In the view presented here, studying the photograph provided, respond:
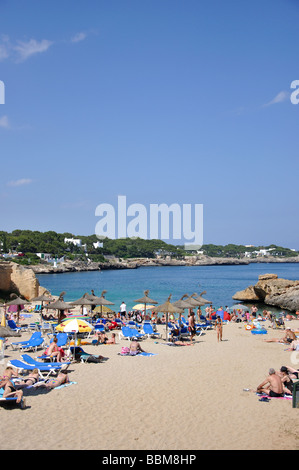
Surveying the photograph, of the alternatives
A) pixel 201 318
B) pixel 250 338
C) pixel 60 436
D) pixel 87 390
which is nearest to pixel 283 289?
pixel 201 318

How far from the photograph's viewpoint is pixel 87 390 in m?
9.00

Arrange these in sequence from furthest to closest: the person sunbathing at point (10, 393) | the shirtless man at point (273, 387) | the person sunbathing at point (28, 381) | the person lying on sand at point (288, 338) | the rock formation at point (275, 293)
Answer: the rock formation at point (275, 293) → the person lying on sand at point (288, 338) → the person sunbathing at point (28, 381) → the shirtless man at point (273, 387) → the person sunbathing at point (10, 393)

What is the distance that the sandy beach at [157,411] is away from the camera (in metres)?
6.29

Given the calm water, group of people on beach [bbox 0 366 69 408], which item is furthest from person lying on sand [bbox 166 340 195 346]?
group of people on beach [bbox 0 366 69 408]

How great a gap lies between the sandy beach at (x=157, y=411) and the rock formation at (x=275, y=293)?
2533cm

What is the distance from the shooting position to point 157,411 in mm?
7660

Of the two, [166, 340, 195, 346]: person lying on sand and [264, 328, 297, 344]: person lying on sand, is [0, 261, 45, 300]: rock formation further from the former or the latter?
[264, 328, 297, 344]: person lying on sand

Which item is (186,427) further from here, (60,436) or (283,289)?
(283,289)

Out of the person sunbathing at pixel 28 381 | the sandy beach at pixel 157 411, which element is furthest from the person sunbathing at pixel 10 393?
the person sunbathing at pixel 28 381

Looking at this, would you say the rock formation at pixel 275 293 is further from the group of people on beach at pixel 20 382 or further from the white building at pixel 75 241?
the white building at pixel 75 241

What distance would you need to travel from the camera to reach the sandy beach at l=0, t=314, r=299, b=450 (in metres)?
6.29

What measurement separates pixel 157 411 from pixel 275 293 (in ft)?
111

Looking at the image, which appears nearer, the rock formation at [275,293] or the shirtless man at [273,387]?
the shirtless man at [273,387]

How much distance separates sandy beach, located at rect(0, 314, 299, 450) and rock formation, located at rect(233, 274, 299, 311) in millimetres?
25329
